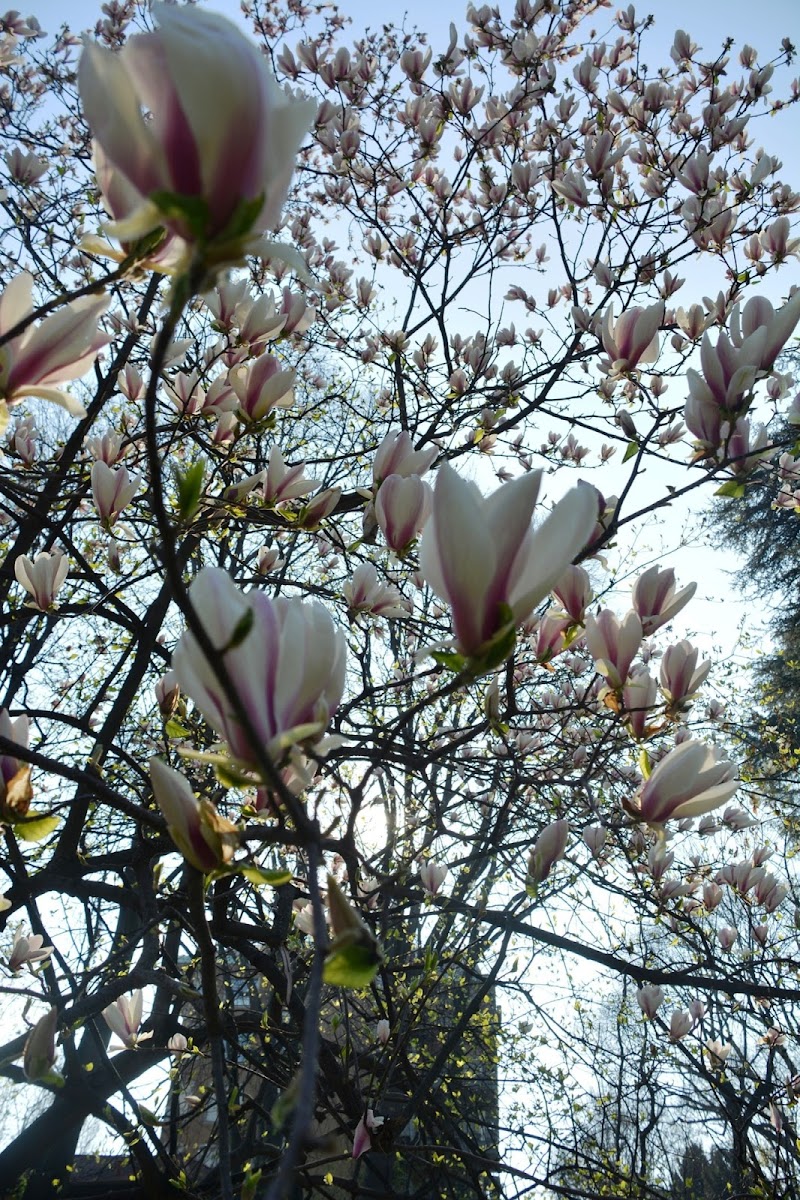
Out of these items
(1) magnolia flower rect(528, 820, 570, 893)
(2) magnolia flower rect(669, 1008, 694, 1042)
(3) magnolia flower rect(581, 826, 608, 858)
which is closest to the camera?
(1) magnolia flower rect(528, 820, 570, 893)

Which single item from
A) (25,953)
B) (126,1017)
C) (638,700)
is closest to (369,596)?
(638,700)

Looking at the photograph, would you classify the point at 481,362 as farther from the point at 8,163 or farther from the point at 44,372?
the point at 44,372

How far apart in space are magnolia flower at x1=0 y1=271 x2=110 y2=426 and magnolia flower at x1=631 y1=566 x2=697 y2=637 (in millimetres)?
774

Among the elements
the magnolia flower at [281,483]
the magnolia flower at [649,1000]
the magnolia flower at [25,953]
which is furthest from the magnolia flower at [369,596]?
the magnolia flower at [649,1000]

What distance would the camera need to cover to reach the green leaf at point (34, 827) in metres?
0.78

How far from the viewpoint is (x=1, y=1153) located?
3215 millimetres

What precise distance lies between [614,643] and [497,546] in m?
0.52

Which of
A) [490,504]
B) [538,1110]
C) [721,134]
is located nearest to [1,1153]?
[538,1110]

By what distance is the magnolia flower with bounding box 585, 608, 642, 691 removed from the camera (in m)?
1.03

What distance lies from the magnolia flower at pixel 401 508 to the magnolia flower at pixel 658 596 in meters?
0.33

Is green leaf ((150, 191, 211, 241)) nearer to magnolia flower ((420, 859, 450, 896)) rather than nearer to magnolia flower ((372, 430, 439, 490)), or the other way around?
magnolia flower ((372, 430, 439, 490))

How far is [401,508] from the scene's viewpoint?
3.87 ft

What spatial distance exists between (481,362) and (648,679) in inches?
76.5

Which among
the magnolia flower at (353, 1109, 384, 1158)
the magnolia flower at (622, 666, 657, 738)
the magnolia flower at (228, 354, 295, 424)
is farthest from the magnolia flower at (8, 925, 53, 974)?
the magnolia flower at (622, 666, 657, 738)
